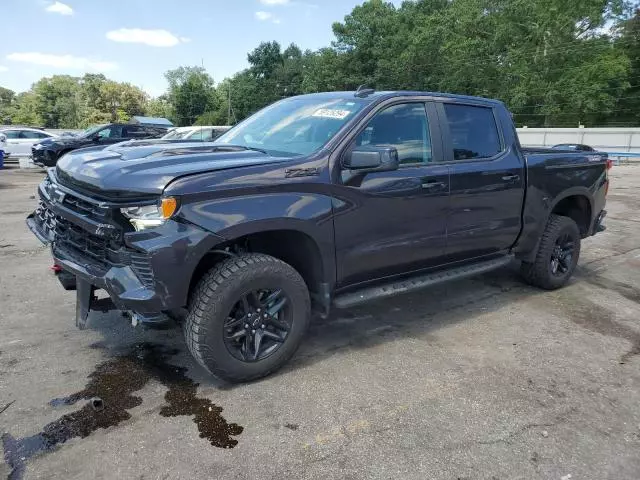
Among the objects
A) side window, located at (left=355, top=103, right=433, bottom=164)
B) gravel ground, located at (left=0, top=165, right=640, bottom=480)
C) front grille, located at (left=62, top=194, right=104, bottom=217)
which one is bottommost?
gravel ground, located at (left=0, top=165, right=640, bottom=480)

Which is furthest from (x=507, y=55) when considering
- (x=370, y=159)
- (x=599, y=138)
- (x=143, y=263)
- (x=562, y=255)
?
(x=143, y=263)

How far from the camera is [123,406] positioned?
120 inches

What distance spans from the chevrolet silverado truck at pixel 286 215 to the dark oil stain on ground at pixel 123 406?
0.93ft

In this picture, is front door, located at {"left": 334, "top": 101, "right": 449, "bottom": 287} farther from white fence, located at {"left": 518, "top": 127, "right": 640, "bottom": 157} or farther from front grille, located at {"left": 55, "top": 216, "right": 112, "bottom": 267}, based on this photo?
white fence, located at {"left": 518, "top": 127, "right": 640, "bottom": 157}

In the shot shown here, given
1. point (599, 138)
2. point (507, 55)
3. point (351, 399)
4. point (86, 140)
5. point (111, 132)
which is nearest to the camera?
point (351, 399)

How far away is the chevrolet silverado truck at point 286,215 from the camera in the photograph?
2941 mm

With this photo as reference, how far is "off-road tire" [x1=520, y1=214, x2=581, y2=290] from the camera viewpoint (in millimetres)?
5254

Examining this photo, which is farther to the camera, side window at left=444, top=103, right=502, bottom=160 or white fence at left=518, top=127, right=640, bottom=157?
white fence at left=518, top=127, right=640, bottom=157

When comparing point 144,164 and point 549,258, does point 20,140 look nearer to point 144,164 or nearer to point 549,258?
point 144,164

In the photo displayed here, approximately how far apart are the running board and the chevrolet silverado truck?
0.02 m

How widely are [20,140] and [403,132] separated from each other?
22.1m

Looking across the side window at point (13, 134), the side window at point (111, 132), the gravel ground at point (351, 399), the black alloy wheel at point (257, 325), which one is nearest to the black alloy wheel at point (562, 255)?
the gravel ground at point (351, 399)

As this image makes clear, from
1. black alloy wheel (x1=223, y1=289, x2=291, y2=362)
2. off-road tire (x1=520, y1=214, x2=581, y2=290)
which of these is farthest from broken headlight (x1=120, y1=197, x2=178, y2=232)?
off-road tire (x1=520, y1=214, x2=581, y2=290)

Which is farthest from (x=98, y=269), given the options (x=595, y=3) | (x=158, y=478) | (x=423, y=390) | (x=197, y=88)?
(x=197, y=88)
